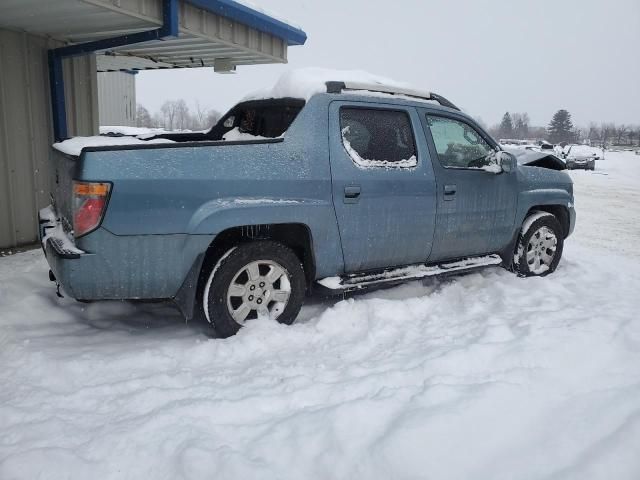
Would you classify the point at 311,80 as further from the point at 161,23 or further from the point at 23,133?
the point at 23,133

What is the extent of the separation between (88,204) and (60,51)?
13.8ft

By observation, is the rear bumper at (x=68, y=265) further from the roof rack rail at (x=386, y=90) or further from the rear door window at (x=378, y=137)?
the roof rack rail at (x=386, y=90)

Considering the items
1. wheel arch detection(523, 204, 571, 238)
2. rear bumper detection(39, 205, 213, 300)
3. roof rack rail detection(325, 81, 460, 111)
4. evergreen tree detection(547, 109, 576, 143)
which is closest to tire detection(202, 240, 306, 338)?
rear bumper detection(39, 205, 213, 300)

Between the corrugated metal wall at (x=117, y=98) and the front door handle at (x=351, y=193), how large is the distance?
1251cm

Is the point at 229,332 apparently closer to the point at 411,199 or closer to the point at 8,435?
the point at 8,435

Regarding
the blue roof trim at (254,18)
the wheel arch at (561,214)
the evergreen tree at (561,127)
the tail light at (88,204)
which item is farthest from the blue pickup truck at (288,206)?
the evergreen tree at (561,127)

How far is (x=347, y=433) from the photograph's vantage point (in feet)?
7.82

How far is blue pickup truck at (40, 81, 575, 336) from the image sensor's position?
3.09 m

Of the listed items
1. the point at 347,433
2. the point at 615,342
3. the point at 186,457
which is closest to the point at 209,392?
the point at 186,457

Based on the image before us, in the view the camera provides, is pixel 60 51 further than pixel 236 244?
Yes

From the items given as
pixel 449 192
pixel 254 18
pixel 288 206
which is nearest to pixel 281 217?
pixel 288 206

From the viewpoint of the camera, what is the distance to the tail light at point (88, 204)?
3.00 meters

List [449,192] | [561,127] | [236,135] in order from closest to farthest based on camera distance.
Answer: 1. [449,192]
2. [236,135]
3. [561,127]

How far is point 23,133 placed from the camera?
20.2ft
